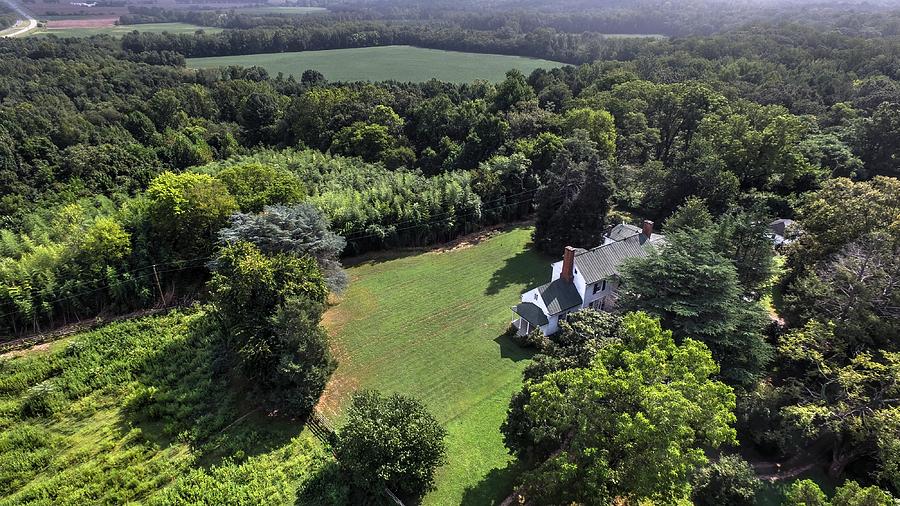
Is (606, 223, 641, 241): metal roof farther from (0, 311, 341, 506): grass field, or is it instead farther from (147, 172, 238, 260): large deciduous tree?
(147, 172, 238, 260): large deciduous tree

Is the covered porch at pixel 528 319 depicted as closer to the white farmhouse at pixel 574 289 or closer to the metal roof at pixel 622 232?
the white farmhouse at pixel 574 289

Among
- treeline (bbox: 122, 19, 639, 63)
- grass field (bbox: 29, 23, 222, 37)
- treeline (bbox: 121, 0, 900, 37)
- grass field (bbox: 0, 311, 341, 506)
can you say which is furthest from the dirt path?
grass field (bbox: 29, 23, 222, 37)

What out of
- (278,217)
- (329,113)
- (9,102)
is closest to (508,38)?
(329,113)

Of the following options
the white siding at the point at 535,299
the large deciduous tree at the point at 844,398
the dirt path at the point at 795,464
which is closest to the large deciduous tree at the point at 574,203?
the white siding at the point at 535,299

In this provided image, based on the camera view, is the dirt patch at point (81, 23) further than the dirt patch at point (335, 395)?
Yes

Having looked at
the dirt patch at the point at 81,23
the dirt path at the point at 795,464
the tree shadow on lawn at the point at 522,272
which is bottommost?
the dirt path at the point at 795,464

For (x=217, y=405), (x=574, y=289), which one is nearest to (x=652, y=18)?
(x=574, y=289)
